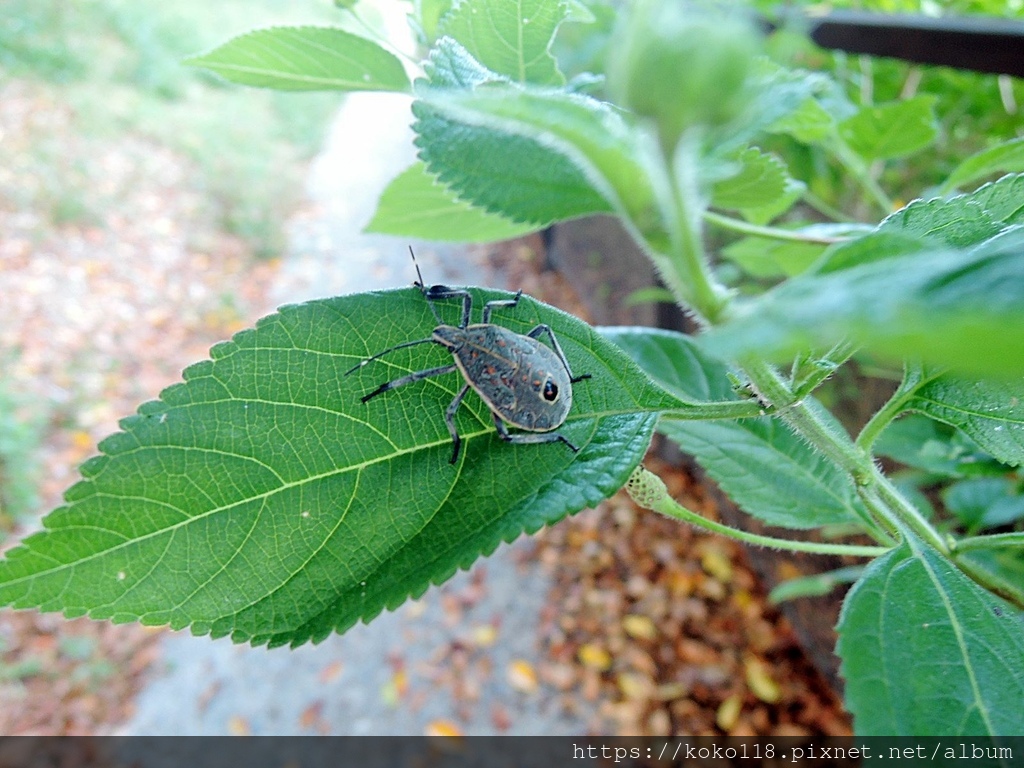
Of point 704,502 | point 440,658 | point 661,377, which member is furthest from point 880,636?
point 440,658

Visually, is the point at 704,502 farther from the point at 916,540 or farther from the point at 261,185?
the point at 261,185

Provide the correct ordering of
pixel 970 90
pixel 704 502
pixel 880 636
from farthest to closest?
pixel 704 502 → pixel 970 90 → pixel 880 636

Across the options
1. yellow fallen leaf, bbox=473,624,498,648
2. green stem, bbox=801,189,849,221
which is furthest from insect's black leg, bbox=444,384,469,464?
yellow fallen leaf, bbox=473,624,498,648

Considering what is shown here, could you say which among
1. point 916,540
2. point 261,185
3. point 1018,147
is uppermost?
point 261,185

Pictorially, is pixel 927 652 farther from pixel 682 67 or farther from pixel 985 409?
pixel 682 67

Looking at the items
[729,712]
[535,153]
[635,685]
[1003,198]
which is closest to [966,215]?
[1003,198]

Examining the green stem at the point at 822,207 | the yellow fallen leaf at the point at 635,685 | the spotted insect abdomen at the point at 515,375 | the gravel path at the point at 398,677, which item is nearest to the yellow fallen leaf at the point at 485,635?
the gravel path at the point at 398,677

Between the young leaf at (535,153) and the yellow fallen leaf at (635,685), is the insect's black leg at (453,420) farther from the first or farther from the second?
the yellow fallen leaf at (635,685)
